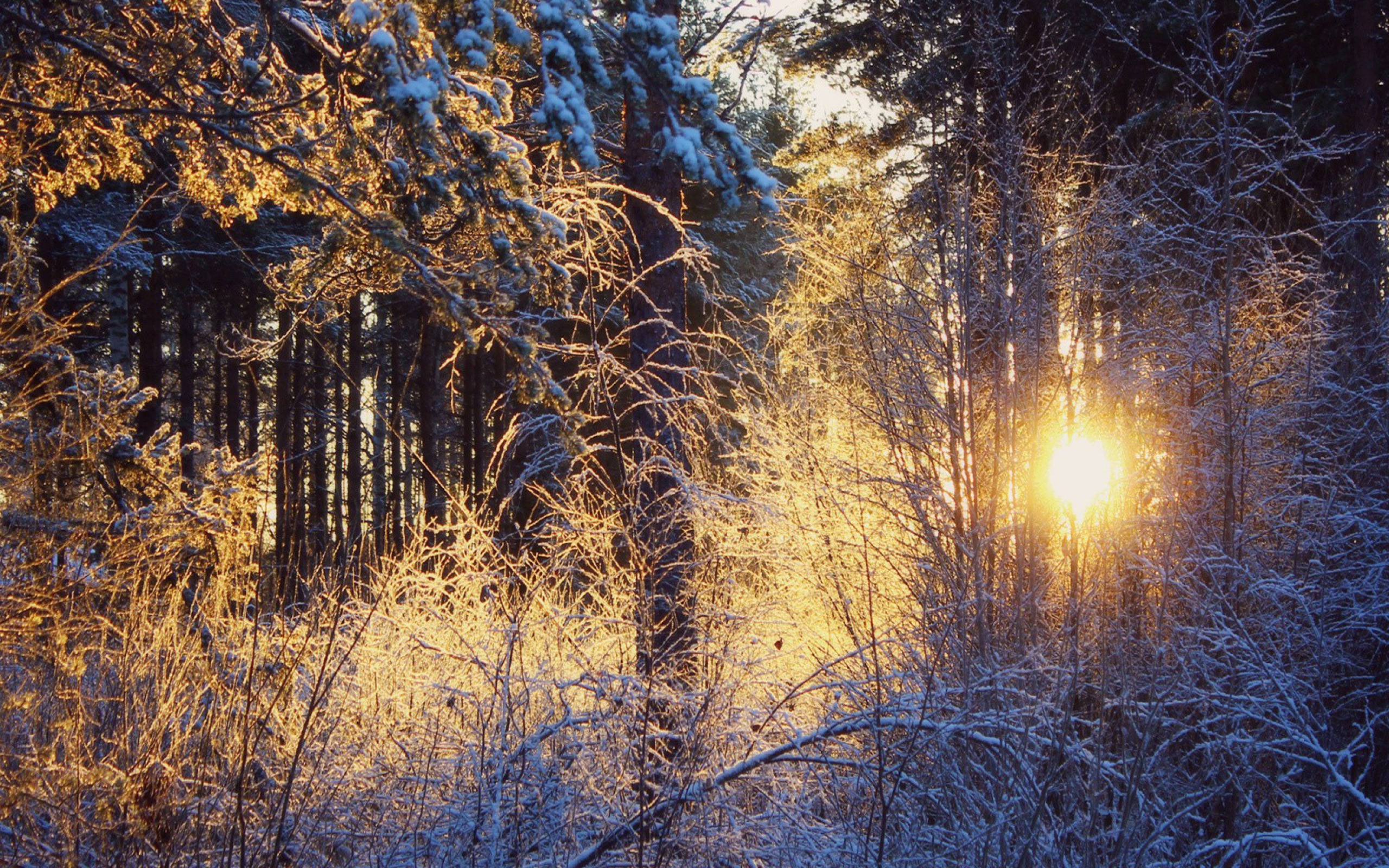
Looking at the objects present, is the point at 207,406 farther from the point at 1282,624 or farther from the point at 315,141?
the point at 1282,624

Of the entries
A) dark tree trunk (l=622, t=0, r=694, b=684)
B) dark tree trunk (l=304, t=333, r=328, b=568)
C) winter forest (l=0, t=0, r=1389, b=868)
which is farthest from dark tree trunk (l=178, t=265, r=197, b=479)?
dark tree trunk (l=622, t=0, r=694, b=684)

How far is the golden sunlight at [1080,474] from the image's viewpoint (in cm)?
627

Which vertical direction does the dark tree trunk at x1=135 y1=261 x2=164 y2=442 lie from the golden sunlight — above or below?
above

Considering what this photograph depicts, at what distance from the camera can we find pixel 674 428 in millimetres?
5699

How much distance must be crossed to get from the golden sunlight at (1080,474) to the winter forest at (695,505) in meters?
0.04

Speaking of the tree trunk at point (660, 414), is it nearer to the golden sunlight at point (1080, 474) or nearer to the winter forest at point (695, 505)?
the winter forest at point (695, 505)

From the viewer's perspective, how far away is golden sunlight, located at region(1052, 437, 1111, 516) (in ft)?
20.6

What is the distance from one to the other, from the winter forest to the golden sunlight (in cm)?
4

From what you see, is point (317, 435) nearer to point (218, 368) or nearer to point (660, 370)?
point (218, 368)

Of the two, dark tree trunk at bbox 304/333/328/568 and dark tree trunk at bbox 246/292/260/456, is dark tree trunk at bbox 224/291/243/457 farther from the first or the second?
dark tree trunk at bbox 304/333/328/568

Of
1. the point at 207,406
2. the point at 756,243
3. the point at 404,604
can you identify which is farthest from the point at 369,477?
the point at 404,604

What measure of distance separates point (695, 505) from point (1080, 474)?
2970 millimetres

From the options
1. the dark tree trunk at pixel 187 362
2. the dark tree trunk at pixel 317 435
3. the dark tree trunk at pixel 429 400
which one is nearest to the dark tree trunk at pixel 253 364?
the dark tree trunk at pixel 187 362

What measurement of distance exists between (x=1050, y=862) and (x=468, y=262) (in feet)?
13.2
